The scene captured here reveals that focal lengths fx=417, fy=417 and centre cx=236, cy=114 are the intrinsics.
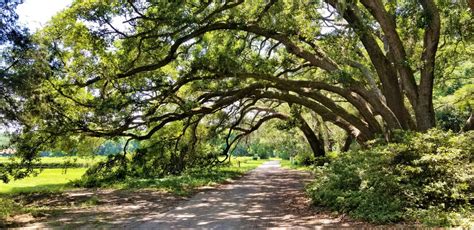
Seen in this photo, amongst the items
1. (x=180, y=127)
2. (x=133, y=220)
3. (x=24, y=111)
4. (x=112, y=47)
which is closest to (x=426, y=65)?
(x=133, y=220)

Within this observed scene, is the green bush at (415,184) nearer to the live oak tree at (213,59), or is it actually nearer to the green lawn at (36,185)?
the live oak tree at (213,59)

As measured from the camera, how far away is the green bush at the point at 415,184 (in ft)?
26.4

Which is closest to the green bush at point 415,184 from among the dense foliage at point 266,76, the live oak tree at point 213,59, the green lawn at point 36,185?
the dense foliage at point 266,76

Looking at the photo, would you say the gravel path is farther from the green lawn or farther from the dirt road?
the green lawn

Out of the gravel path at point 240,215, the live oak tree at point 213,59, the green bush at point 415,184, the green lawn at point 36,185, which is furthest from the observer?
the green lawn at point 36,185

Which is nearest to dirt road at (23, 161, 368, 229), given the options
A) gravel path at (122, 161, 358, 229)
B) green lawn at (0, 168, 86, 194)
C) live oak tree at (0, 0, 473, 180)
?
gravel path at (122, 161, 358, 229)

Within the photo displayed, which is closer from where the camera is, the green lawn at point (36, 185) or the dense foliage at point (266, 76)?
the dense foliage at point (266, 76)

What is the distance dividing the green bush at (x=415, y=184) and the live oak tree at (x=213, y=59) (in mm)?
3431

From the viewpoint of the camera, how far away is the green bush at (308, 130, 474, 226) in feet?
26.4

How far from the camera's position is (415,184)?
894cm

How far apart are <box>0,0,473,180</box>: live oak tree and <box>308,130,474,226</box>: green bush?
3.43m

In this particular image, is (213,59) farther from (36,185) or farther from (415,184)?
(36,185)

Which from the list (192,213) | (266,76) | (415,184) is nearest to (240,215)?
(192,213)

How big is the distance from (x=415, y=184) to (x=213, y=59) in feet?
28.5
